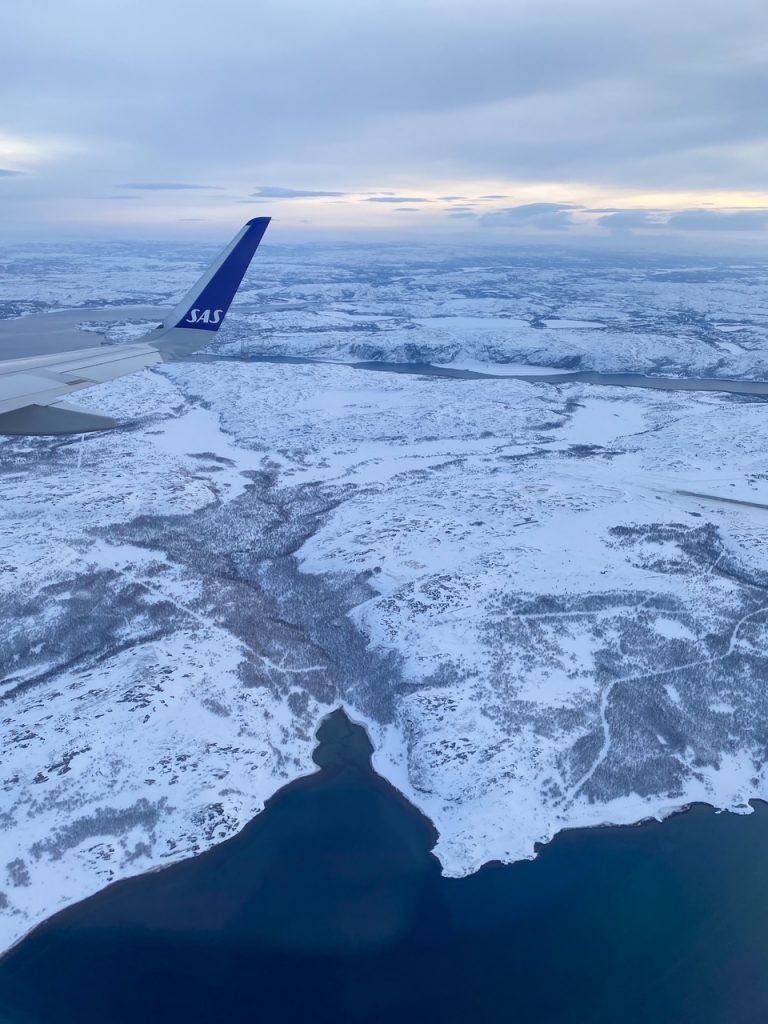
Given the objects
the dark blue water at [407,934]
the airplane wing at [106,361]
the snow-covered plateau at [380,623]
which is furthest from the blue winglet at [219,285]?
the dark blue water at [407,934]

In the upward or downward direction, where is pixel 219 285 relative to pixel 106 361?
upward

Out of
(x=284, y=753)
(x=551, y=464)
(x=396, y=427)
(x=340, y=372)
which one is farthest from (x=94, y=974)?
(x=340, y=372)

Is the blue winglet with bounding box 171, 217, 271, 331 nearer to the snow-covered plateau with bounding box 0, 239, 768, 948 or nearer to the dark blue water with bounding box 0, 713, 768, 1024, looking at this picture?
the snow-covered plateau with bounding box 0, 239, 768, 948

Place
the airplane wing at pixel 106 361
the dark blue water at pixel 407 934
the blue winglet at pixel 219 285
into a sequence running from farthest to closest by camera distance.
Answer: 1. the blue winglet at pixel 219 285
2. the airplane wing at pixel 106 361
3. the dark blue water at pixel 407 934

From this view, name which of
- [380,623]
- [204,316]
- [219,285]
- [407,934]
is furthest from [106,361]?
[407,934]

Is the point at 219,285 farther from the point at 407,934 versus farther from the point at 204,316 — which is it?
the point at 407,934

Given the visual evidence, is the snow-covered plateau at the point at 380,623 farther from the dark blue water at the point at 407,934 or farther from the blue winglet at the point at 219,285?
the blue winglet at the point at 219,285
